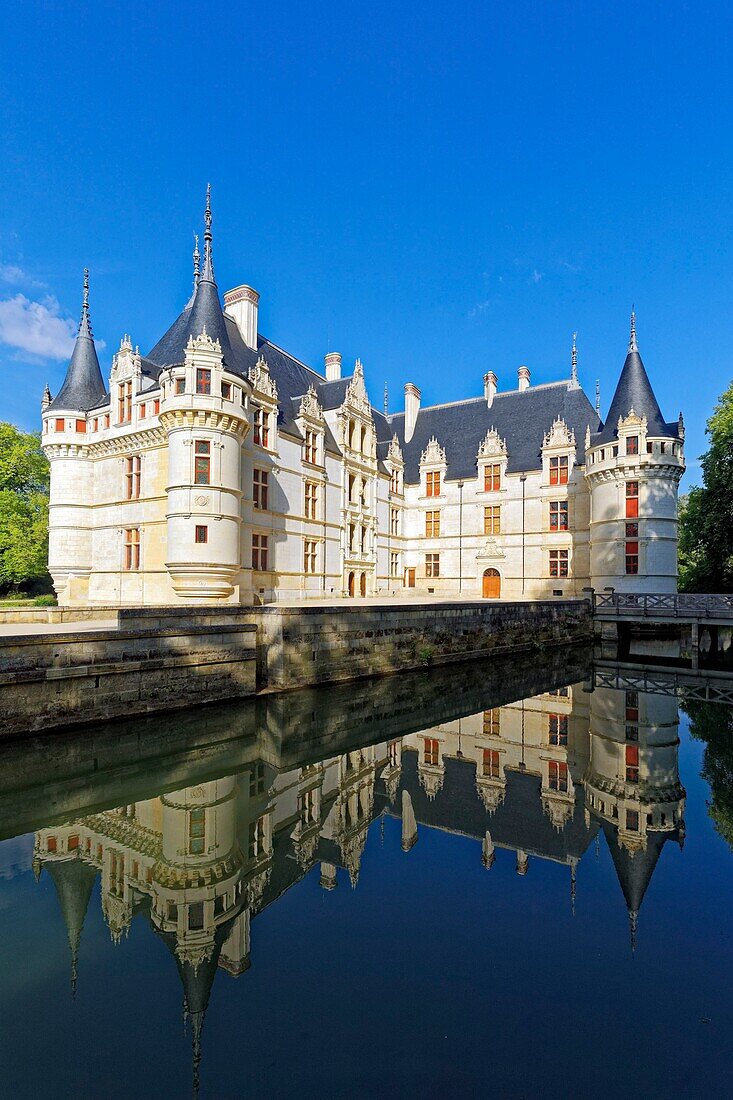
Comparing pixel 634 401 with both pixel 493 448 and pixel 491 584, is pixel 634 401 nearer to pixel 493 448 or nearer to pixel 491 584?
pixel 493 448

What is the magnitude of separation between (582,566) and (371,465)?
11528 mm

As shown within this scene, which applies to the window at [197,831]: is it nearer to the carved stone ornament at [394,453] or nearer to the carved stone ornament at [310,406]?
the carved stone ornament at [310,406]

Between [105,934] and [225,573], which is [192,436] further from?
[105,934]

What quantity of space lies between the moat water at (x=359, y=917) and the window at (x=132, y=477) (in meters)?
11.4

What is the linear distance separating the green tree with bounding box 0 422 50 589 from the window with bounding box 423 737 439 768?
2554 cm

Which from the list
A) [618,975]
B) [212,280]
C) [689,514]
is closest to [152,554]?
[212,280]

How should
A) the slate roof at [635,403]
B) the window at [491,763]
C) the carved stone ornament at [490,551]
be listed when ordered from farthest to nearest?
1. the carved stone ornament at [490,551]
2. the slate roof at [635,403]
3. the window at [491,763]

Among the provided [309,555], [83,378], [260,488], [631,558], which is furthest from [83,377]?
[631,558]

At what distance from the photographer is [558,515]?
87.8 feet

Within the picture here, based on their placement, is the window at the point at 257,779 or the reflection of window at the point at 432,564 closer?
the window at the point at 257,779

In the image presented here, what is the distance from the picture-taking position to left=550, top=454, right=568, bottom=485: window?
26.5m

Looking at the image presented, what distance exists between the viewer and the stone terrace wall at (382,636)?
12.0 metres

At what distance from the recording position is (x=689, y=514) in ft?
91.7

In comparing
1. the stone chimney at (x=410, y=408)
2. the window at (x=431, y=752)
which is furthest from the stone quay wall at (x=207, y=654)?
the stone chimney at (x=410, y=408)
